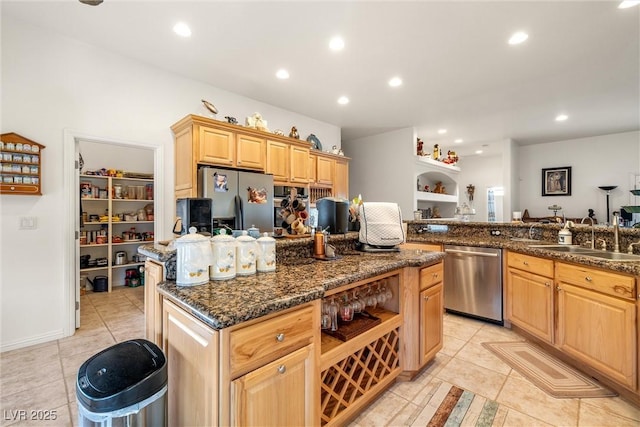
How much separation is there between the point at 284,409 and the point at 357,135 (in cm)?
553

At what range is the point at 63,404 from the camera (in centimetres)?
176

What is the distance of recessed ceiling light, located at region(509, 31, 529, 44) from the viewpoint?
257 cm

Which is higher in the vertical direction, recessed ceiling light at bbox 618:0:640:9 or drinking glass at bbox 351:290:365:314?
recessed ceiling light at bbox 618:0:640:9

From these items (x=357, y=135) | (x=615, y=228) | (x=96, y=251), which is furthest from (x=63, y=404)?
(x=357, y=135)

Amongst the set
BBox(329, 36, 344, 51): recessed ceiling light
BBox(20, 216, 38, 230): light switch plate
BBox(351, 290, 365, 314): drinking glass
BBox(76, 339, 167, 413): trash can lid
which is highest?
BBox(329, 36, 344, 51): recessed ceiling light

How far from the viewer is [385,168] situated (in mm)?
5719

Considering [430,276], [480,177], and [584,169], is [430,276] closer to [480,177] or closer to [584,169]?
[584,169]

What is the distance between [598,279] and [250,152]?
11.7 ft

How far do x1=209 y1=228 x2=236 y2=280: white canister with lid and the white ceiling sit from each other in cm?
200

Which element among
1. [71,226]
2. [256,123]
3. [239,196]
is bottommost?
[71,226]

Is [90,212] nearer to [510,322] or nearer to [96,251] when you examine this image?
[96,251]

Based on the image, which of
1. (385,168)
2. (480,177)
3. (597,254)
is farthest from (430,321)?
(480,177)

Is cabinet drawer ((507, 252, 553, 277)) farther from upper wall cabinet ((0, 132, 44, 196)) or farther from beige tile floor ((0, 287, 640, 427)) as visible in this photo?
upper wall cabinet ((0, 132, 44, 196))

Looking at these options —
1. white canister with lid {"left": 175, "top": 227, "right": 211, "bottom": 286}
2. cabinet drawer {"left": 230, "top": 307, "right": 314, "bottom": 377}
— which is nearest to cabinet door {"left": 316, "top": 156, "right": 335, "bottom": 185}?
white canister with lid {"left": 175, "top": 227, "right": 211, "bottom": 286}
